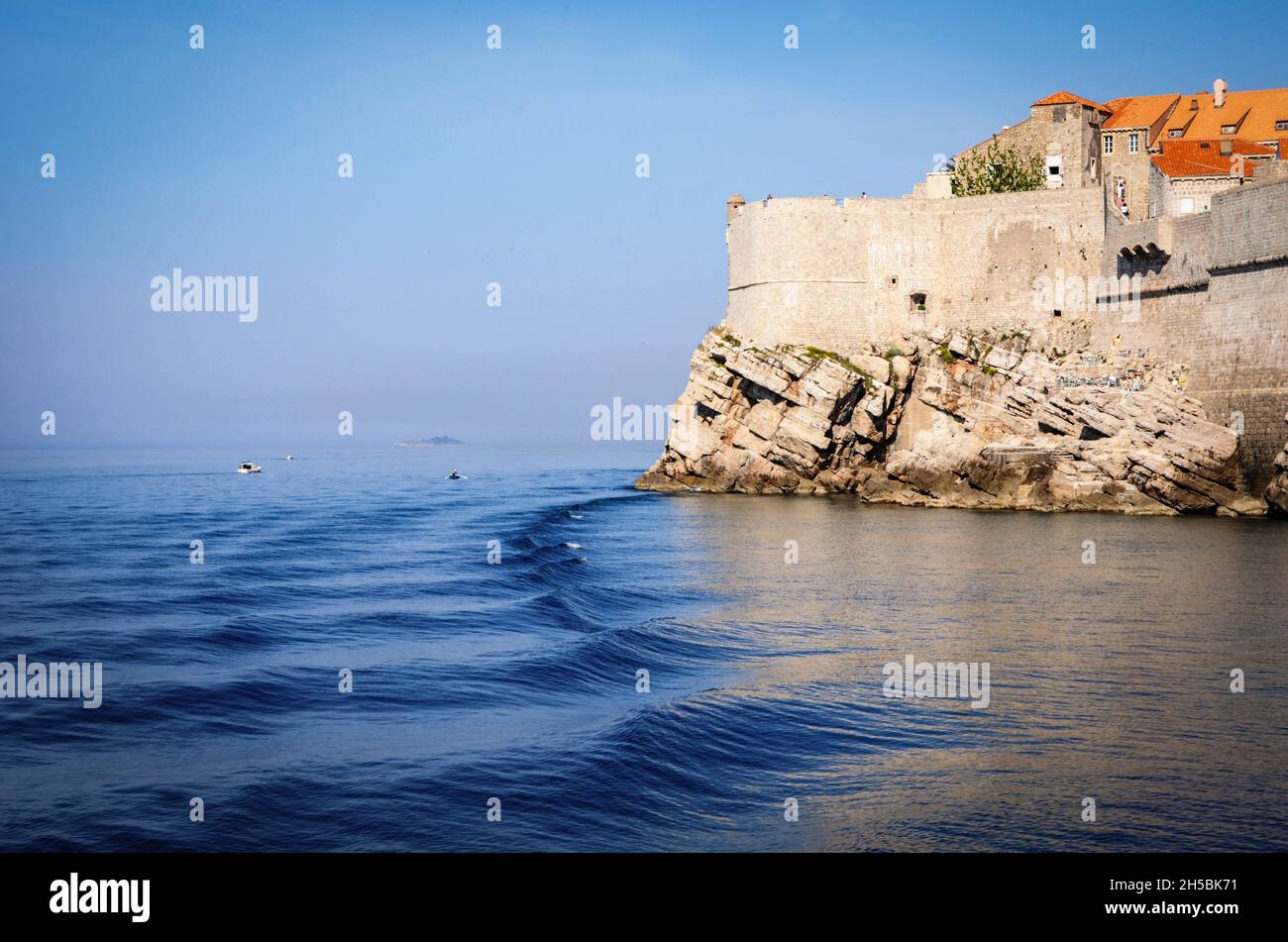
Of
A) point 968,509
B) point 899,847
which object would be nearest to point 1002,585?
point 899,847

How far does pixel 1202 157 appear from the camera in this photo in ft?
138

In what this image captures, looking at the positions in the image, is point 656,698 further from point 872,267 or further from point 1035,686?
point 872,267

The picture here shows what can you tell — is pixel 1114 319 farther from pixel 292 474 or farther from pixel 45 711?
pixel 292 474

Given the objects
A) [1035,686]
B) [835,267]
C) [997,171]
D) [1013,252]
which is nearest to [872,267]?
[835,267]

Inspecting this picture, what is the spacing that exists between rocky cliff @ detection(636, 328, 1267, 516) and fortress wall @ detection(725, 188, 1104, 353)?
3.23ft

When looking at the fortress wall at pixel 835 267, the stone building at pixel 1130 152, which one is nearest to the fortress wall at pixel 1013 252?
the fortress wall at pixel 835 267

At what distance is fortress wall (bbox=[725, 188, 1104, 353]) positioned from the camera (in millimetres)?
40969

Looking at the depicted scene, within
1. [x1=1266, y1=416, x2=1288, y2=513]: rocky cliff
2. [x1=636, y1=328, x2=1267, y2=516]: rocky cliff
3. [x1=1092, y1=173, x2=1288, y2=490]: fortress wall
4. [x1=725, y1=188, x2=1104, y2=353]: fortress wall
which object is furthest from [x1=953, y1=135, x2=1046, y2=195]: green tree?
[x1=1266, y1=416, x2=1288, y2=513]: rocky cliff

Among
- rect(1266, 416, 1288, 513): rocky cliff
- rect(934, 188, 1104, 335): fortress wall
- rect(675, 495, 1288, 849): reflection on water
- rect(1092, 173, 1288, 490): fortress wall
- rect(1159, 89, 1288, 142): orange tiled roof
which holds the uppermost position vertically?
rect(1159, 89, 1288, 142): orange tiled roof

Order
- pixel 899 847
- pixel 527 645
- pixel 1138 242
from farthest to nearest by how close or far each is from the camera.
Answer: pixel 1138 242
pixel 527 645
pixel 899 847

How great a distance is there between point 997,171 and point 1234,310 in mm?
14138

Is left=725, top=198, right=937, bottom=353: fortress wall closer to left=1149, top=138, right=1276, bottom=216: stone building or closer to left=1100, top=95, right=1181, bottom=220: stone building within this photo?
left=1100, top=95, right=1181, bottom=220: stone building
